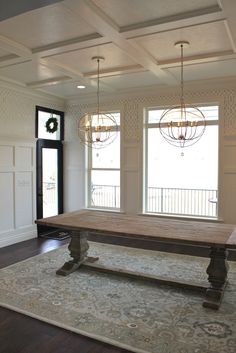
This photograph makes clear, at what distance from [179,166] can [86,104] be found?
243 centimetres

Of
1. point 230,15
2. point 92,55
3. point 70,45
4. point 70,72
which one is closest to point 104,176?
point 70,72

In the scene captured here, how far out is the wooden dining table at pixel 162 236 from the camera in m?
3.04

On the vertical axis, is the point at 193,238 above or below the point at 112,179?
below

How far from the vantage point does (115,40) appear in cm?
344

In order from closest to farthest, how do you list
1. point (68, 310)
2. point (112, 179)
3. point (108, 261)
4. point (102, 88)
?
point (68, 310) → point (108, 261) → point (102, 88) → point (112, 179)

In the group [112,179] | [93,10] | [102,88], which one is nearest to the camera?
[93,10]

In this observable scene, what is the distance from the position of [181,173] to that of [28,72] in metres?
3.41

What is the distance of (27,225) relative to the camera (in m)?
5.82

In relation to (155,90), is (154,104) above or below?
below

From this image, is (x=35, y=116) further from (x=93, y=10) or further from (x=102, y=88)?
(x=93, y=10)

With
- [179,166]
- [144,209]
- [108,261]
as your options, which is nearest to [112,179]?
[144,209]

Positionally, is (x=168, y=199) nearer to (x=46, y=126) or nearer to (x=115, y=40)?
(x=46, y=126)

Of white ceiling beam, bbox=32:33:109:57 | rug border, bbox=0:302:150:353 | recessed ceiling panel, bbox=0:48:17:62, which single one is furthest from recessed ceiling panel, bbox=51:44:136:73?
rug border, bbox=0:302:150:353

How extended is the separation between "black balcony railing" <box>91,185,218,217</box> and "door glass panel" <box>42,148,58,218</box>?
34.0 inches
